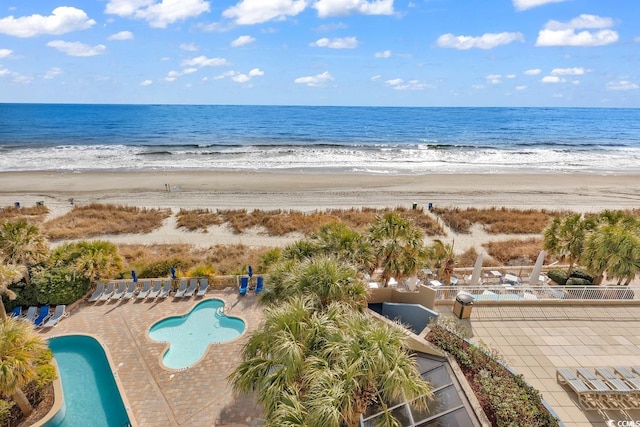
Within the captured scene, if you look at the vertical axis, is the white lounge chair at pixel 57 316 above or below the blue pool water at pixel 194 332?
above

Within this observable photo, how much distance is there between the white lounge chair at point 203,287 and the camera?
1680 centimetres

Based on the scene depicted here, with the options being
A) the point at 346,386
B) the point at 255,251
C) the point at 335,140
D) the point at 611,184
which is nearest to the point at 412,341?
the point at 346,386

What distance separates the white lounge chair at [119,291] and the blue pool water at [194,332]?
9.85ft

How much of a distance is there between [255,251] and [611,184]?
142 ft

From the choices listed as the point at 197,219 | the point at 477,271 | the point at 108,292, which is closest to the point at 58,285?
the point at 108,292

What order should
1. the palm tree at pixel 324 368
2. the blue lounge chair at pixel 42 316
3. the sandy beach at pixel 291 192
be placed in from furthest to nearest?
1. the sandy beach at pixel 291 192
2. the blue lounge chair at pixel 42 316
3. the palm tree at pixel 324 368

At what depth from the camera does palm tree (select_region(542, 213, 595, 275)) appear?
15570 millimetres

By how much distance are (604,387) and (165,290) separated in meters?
16.2

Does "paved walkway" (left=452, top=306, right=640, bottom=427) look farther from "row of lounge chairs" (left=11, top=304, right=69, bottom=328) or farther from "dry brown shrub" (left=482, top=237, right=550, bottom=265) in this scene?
"row of lounge chairs" (left=11, top=304, right=69, bottom=328)

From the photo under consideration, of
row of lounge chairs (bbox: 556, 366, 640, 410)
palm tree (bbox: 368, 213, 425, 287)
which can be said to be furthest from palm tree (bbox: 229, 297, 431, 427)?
palm tree (bbox: 368, 213, 425, 287)

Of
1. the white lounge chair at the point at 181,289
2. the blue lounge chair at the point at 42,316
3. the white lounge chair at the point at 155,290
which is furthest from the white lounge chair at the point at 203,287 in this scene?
the blue lounge chair at the point at 42,316

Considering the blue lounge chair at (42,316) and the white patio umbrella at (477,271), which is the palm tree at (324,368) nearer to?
the white patio umbrella at (477,271)

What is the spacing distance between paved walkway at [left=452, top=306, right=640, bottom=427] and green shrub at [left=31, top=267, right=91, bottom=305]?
50.0 feet

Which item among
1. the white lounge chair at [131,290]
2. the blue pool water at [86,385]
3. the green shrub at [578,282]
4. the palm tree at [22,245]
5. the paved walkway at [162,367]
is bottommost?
the blue pool water at [86,385]
